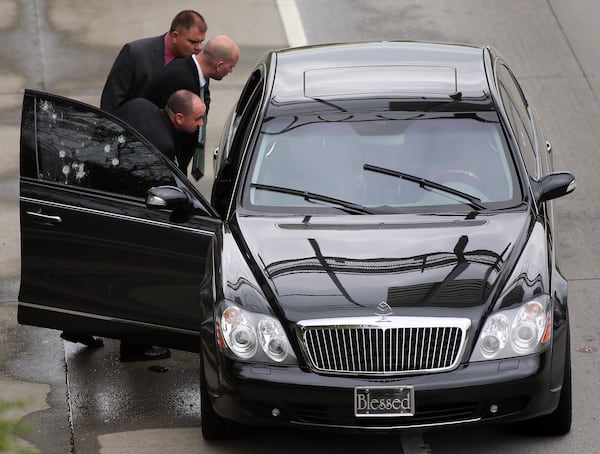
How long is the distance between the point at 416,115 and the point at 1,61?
736 cm

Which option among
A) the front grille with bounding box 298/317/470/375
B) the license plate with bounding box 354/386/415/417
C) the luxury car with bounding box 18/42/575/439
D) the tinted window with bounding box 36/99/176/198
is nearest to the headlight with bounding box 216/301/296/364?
the luxury car with bounding box 18/42/575/439

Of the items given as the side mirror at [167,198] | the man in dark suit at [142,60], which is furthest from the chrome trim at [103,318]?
the man in dark suit at [142,60]

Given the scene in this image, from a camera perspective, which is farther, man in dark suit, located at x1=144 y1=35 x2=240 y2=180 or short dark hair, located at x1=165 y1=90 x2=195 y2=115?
man in dark suit, located at x1=144 y1=35 x2=240 y2=180

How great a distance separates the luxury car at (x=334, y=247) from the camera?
6.48m

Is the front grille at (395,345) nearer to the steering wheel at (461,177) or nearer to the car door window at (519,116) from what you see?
the steering wheel at (461,177)

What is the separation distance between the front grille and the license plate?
0.09 meters

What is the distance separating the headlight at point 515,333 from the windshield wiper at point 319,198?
1173mm

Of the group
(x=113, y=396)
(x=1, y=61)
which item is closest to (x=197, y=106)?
(x=113, y=396)

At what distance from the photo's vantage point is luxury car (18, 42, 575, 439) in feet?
21.3

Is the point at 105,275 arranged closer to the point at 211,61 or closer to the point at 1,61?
the point at 211,61

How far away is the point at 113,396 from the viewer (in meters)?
8.16

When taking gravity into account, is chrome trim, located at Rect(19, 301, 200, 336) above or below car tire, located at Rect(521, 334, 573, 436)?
above

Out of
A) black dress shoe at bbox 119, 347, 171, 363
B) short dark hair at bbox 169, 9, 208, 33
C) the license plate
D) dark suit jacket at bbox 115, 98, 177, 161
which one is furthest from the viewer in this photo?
short dark hair at bbox 169, 9, 208, 33

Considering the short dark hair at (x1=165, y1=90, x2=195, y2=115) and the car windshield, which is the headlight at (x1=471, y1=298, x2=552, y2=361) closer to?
the car windshield
